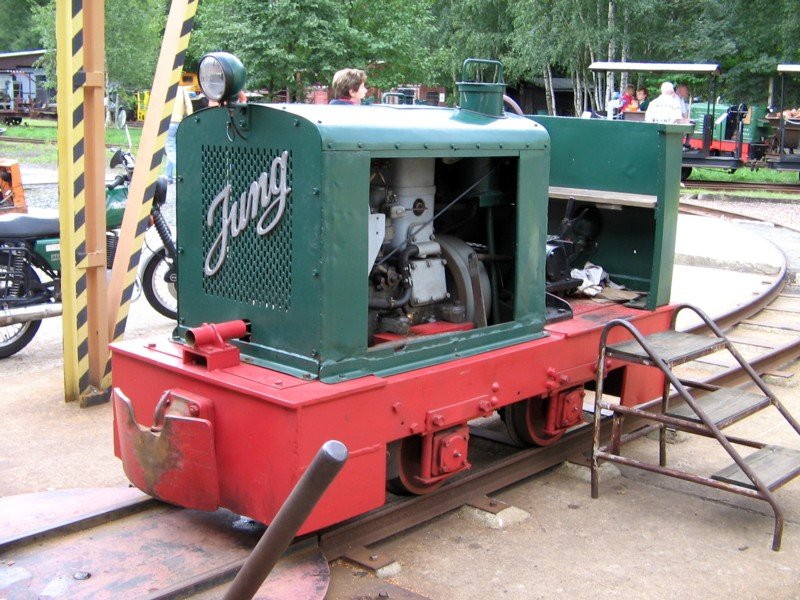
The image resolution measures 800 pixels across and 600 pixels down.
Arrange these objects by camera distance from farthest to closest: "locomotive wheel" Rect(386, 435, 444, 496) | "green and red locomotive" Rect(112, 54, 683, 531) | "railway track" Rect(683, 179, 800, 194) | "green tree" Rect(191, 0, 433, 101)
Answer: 1. "green tree" Rect(191, 0, 433, 101)
2. "railway track" Rect(683, 179, 800, 194)
3. "locomotive wheel" Rect(386, 435, 444, 496)
4. "green and red locomotive" Rect(112, 54, 683, 531)

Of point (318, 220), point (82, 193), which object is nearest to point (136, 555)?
point (318, 220)

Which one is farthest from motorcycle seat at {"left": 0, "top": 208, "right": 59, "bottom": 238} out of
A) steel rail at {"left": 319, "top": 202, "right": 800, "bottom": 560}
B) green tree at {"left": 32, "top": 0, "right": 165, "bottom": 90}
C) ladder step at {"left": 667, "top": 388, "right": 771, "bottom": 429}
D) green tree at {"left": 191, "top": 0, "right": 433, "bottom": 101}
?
green tree at {"left": 32, "top": 0, "right": 165, "bottom": 90}

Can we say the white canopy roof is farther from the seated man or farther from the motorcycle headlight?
the motorcycle headlight

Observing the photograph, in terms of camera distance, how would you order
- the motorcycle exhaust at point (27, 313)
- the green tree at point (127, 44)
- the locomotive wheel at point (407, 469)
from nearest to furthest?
the locomotive wheel at point (407, 469), the motorcycle exhaust at point (27, 313), the green tree at point (127, 44)

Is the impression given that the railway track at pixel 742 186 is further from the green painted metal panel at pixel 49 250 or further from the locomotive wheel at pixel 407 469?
the locomotive wheel at pixel 407 469

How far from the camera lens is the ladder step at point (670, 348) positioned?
454 cm

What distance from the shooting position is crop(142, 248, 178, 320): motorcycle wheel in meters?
7.80

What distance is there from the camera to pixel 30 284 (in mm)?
6781

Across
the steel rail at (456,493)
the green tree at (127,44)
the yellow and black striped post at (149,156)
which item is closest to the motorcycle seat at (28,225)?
the yellow and black striped post at (149,156)

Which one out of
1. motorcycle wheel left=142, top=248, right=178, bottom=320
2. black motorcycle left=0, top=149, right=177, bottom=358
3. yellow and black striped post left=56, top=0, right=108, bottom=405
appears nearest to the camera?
yellow and black striped post left=56, top=0, right=108, bottom=405

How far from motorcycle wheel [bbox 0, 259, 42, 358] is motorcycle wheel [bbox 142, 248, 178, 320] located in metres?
1.09

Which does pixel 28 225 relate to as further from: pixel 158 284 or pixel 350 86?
pixel 350 86

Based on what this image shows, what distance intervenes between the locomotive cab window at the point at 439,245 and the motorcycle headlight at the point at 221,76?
672 millimetres

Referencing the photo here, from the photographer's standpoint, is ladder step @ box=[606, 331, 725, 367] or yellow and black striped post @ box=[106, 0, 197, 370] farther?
yellow and black striped post @ box=[106, 0, 197, 370]
